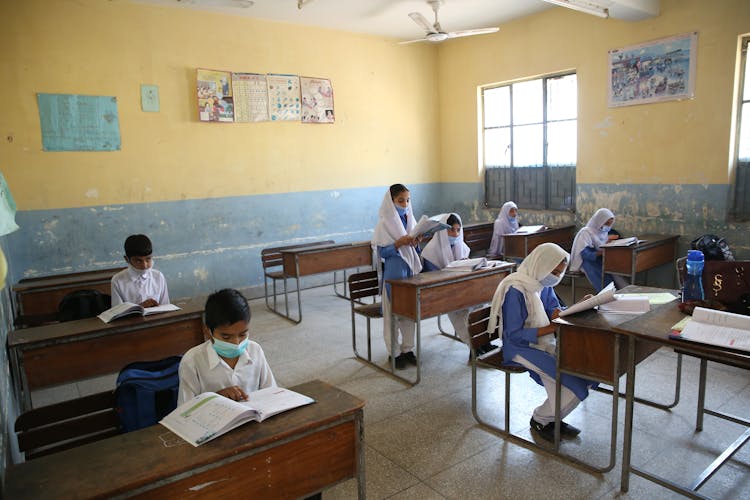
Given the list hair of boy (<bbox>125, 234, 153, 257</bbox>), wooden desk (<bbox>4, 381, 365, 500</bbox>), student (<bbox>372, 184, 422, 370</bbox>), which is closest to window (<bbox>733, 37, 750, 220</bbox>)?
student (<bbox>372, 184, 422, 370</bbox>)

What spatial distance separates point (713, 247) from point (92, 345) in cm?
504

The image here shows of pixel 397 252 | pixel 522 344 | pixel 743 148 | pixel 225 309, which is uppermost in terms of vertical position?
pixel 743 148

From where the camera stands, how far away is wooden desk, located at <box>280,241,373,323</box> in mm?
5289

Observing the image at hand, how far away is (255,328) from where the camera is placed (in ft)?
17.0

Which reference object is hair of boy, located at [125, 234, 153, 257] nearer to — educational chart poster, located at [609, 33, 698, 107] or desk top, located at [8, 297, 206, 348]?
desk top, located at [8, 297, 206, 348]

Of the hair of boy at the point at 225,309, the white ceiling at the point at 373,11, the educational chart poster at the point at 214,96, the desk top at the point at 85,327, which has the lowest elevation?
the desk top at the point at 85,327

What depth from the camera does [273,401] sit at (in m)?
1.70

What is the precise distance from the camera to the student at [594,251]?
205 inches

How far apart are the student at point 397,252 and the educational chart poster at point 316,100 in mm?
2988

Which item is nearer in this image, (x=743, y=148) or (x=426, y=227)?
(x=426, y=227)

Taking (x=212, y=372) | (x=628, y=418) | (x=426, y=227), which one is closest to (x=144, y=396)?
(x=212, y=372)

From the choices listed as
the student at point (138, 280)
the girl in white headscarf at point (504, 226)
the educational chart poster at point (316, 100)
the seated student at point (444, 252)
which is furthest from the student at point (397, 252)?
the educational chart poster at point (316, 100)

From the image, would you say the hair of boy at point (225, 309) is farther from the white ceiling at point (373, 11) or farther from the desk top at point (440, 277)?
the white ceiling at point (373, 11)

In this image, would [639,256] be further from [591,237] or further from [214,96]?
[214,96]
